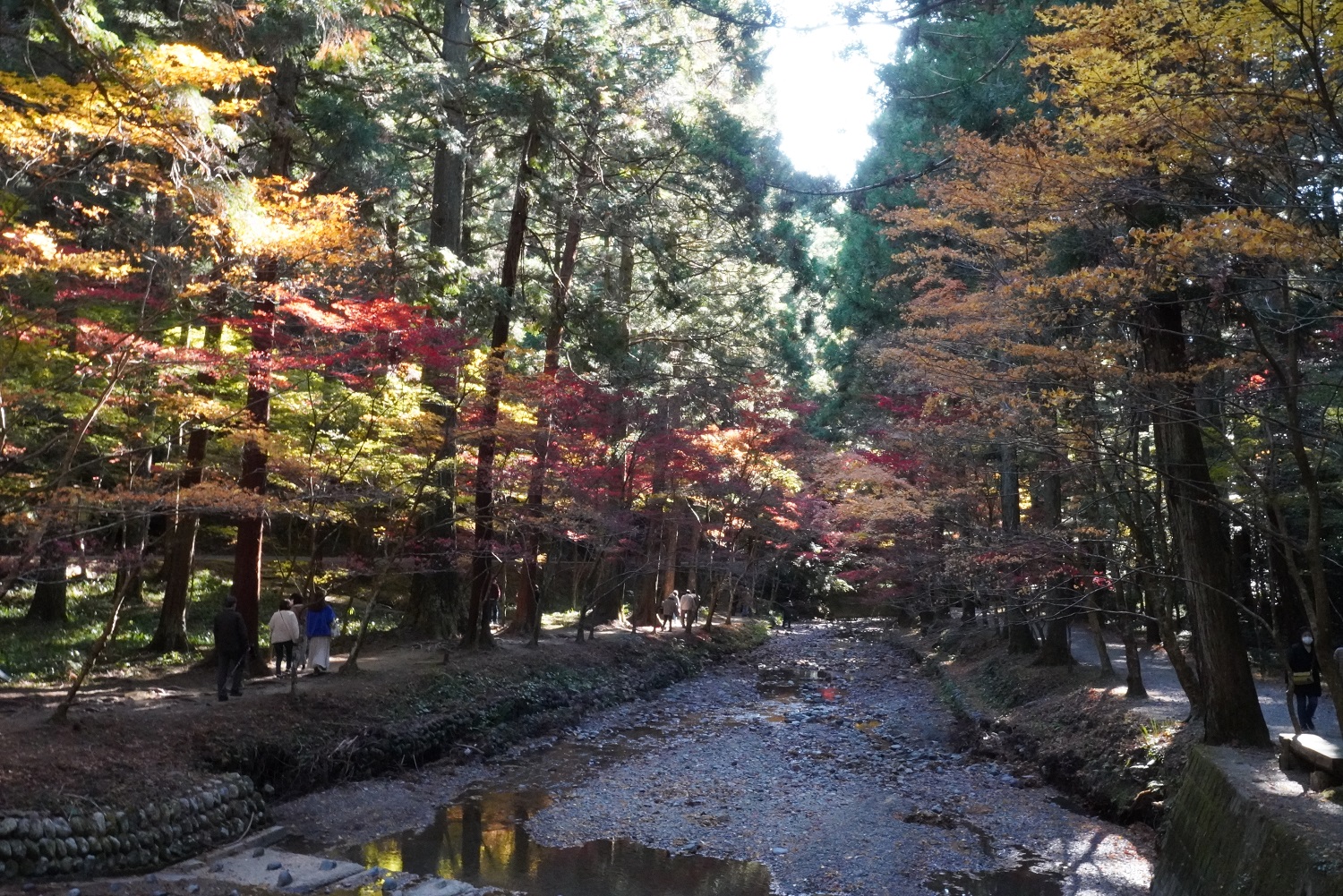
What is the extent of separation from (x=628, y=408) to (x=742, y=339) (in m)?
4.23

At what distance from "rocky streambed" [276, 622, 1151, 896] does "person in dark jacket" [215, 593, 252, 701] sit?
2101mm

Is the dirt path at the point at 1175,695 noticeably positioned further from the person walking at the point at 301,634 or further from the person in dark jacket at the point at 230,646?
the person in dark jacket at the point at 230,646

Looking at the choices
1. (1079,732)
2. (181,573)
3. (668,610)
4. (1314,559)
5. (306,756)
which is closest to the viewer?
(1314,559)

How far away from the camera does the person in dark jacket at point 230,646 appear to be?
40.3 feet

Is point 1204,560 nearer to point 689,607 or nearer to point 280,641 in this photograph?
point 280,641

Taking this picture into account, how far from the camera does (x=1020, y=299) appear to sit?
1154 centimetres

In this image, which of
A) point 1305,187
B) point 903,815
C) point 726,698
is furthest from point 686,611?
point 1305,187

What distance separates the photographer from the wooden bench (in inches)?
279

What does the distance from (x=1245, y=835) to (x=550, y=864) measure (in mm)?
6152

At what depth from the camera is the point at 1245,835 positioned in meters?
6.96

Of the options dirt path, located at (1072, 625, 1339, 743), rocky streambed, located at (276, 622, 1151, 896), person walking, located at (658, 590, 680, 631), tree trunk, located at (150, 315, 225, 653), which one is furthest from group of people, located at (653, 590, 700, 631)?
tree trunk, located at (150, 315, 225, 653)

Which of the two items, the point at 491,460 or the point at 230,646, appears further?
the point at 491,460

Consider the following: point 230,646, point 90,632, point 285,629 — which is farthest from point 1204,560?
point 90,632

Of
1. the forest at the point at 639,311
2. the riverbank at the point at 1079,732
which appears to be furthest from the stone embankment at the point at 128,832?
the riverbank at the point at 1079,732
